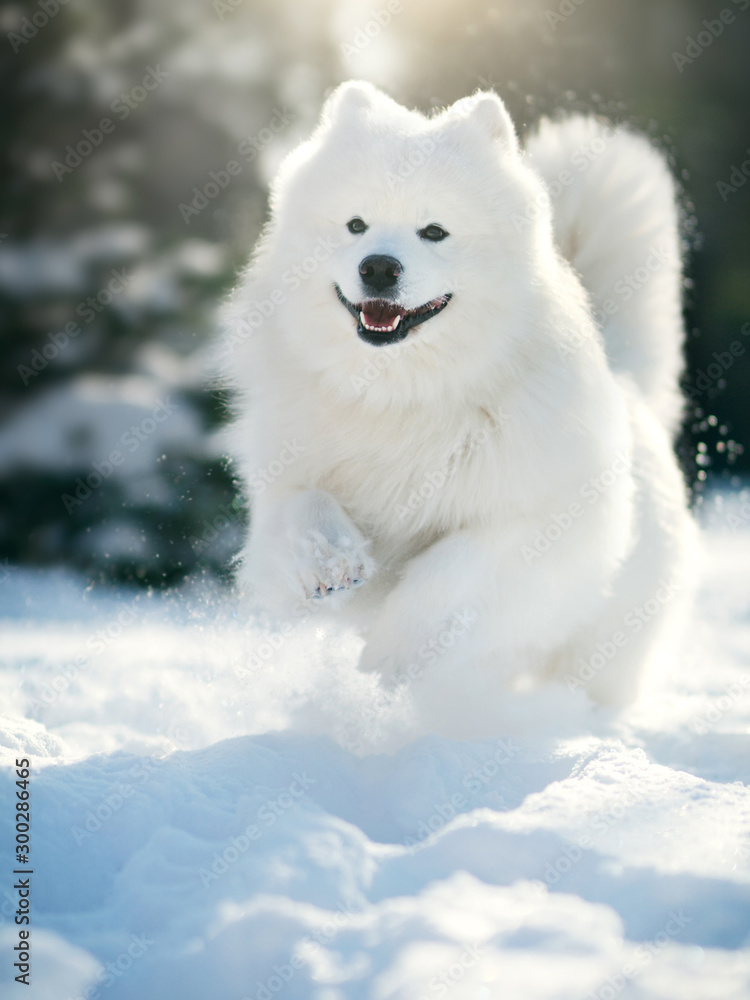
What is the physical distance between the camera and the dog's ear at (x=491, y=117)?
276 centimetres

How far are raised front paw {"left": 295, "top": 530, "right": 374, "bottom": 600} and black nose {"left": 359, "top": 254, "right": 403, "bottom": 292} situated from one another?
71cm

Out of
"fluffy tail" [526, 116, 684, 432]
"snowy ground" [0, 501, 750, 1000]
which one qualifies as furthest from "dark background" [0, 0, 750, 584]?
"snowy ground" [0, 501, 750, 1000]

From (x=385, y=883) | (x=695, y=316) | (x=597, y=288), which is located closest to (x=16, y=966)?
(x=385, y=883)

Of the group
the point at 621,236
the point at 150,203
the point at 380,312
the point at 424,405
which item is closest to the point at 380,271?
the point at 380,312

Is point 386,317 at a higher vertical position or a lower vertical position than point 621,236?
lower

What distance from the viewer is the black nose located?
7.89 feet

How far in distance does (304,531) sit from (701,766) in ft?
4.21

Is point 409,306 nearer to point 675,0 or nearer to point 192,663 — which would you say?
point 192,663

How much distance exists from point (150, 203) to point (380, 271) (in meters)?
4.58

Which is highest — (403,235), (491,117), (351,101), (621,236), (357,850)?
(621,236)

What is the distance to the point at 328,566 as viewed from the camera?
250cm

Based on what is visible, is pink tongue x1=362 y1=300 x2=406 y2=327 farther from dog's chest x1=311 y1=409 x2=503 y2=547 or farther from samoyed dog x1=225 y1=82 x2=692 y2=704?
dog's chest x1=311 y1=409 x2=503 y2=547

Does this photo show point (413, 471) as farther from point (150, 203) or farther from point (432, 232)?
point (150, 203)

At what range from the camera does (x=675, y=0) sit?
26.7 ft
